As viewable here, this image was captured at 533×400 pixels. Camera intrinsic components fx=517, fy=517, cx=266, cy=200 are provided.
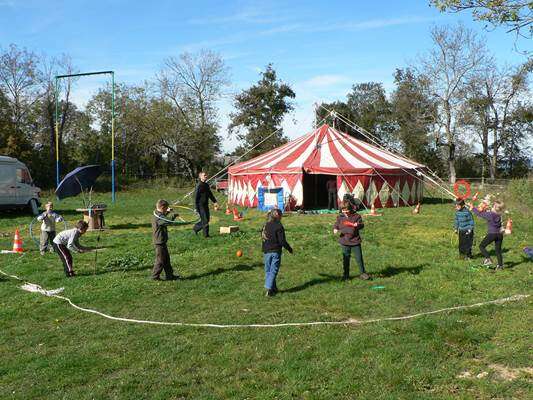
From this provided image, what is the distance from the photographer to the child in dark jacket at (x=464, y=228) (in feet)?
33.7

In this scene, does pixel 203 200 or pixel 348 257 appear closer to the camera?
pixel 348 257

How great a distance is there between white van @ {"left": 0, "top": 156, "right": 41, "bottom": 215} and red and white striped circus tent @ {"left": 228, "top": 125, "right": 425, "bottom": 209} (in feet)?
27.9

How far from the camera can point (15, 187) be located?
18.8 metres

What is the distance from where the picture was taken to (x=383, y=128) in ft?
174

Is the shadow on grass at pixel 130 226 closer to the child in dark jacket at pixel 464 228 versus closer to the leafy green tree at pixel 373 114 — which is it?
the child in dark jacket at pixel 464 228

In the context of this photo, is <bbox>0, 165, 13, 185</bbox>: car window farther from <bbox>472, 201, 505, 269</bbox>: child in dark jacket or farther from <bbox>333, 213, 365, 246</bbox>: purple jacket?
<bbox>472, 201, 505, 269</bbox>: child in dark jacket

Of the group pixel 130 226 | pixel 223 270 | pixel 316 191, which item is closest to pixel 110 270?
pixel 223 270

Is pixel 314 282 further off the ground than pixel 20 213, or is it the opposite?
pixel 20 213

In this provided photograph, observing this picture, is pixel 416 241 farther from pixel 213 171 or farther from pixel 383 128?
pixel 383 128

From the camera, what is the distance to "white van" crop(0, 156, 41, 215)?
18.5 meters

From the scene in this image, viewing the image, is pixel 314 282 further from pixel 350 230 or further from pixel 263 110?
pixel 263 110

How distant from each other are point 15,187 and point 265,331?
→ 51.5 feet

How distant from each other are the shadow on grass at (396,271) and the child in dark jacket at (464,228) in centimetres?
119

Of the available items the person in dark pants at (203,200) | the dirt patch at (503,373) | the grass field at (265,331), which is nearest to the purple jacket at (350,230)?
the grass field at (265,331)
